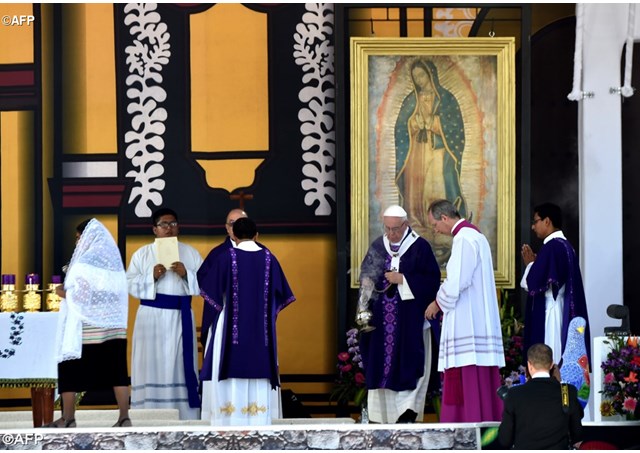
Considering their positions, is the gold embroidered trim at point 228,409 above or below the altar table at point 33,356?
below

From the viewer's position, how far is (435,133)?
12164 mm

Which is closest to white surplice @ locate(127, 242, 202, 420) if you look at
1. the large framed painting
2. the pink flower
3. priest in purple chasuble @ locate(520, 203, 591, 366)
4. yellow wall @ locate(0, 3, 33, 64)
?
the large framed painting

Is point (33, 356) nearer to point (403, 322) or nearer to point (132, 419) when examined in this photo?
point (132, 419)

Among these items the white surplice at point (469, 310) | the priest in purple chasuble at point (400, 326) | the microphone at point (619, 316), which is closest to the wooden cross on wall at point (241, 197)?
the priest in purple chasuble at point (400, 326)

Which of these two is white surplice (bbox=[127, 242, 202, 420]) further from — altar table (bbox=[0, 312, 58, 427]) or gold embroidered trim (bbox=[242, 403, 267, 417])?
gold embroidered trim (bbox=[242, 403, 267, 417])

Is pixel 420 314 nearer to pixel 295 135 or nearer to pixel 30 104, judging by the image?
pixel 295 135

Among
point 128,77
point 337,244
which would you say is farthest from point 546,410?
point 128,77

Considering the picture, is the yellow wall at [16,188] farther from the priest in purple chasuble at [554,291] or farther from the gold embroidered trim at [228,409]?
the priest in purple chasuble at [554,291]

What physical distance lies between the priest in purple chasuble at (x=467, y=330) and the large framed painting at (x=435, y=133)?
1.88 meters

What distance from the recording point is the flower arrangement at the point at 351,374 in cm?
1155

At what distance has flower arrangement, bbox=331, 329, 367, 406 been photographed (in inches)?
455

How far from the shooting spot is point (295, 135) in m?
12.4

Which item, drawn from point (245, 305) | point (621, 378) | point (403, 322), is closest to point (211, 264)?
point (245, 305)

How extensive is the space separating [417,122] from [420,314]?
2.08 meters
